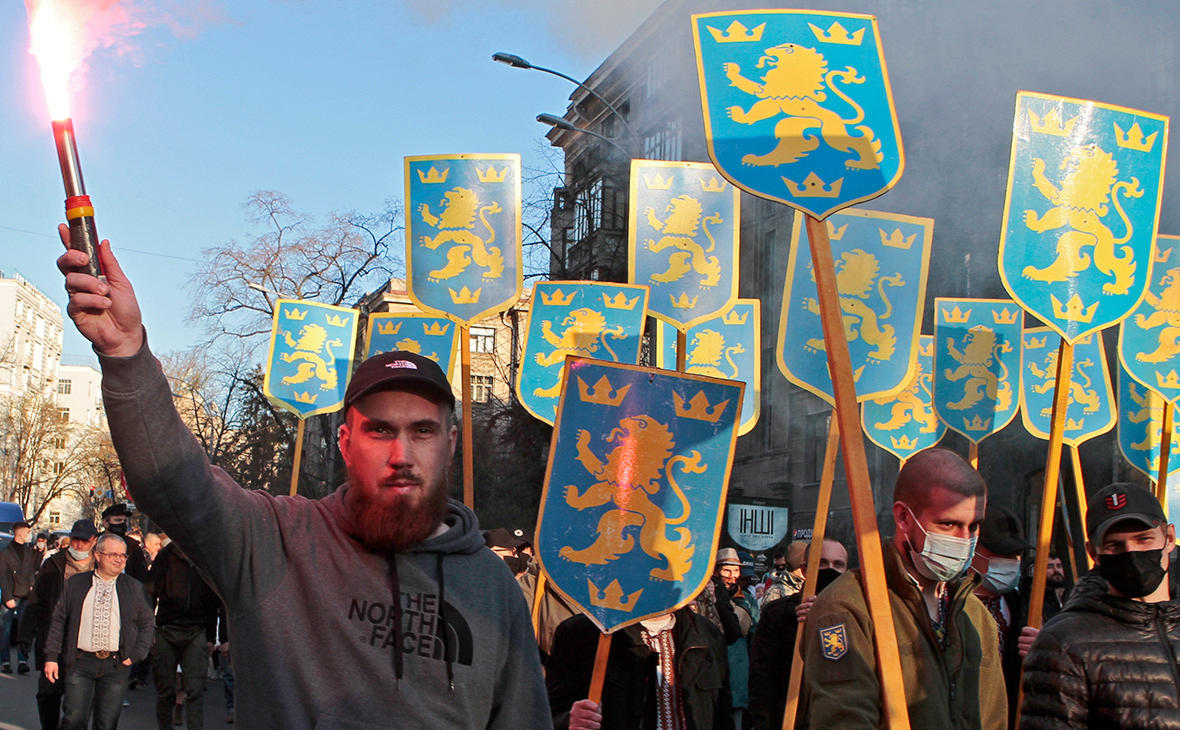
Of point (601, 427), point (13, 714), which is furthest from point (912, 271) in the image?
point (13, 714)

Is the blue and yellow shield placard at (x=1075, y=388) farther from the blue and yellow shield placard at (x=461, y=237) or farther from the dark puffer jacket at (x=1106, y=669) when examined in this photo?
the dark puffer jacket at (x=1106, y=669)

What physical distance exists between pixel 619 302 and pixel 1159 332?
327cm

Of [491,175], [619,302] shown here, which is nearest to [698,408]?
[491,175]

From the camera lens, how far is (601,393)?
4648 millimetres

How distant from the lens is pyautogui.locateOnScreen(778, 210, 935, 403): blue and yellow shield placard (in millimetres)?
6223

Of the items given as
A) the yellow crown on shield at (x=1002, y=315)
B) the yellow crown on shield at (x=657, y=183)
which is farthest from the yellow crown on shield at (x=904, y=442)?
the yellow crown on shield at (x=657, y=183)

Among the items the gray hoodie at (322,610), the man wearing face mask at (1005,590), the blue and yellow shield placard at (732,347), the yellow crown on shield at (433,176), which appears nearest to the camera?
the gray hoodie at (322,610)

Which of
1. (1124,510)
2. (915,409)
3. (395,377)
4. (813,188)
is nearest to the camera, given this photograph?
(395,377)

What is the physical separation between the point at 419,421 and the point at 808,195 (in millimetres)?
1973

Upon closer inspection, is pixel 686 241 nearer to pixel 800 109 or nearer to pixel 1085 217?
pixel 1085 217

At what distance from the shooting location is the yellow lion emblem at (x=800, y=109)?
393cm

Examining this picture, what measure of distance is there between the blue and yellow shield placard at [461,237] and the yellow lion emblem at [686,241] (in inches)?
34.5

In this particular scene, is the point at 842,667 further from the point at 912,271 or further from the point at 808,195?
the point at 912,271

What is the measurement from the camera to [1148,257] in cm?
473
